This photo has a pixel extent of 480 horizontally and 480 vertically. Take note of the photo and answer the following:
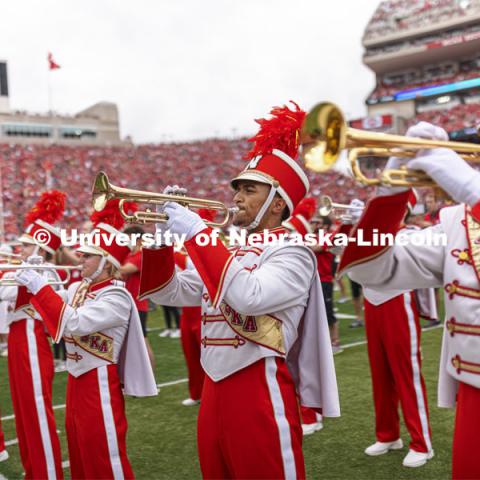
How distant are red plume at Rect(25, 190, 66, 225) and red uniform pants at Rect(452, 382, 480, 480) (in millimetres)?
3549

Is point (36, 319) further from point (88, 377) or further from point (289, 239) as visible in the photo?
point (289, 239)

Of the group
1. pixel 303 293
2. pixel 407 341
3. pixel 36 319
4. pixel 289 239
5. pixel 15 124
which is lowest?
pixel 407 341

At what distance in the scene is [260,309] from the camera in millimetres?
2354

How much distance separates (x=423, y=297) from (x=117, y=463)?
8.33ft

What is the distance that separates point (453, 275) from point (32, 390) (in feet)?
10.0

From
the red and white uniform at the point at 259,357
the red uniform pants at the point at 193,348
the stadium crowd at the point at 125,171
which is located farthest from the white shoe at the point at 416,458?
the stadium crowd at the point at 125,171

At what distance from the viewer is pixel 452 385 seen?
7.45 feet

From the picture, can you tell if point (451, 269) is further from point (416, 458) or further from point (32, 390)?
point (32, 390)

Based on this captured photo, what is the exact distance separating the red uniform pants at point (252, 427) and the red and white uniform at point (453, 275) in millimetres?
659

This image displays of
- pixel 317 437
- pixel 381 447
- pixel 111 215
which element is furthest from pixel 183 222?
pixel 317 437

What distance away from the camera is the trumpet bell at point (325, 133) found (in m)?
1.69

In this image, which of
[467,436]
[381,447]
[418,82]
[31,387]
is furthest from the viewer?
[418,82]

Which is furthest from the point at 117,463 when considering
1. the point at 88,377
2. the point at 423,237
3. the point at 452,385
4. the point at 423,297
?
the point at 423,297

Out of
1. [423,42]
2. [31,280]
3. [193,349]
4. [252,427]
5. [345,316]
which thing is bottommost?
[345,316]
